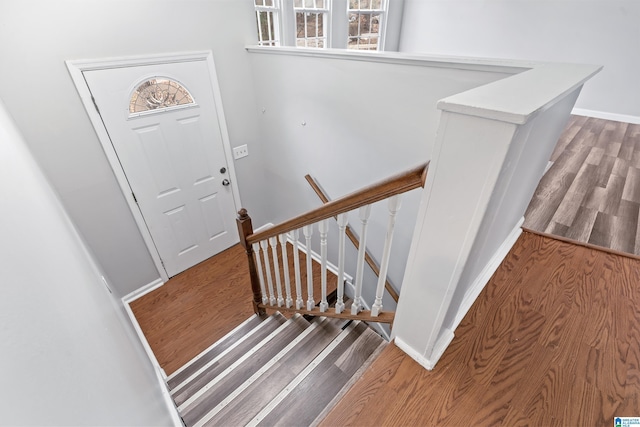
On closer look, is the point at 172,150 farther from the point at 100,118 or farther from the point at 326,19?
the point at 326,19

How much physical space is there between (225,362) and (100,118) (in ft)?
7.04

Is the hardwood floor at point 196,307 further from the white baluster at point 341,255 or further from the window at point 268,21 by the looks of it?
the window at point 268,21

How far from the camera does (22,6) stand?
180 centimetres

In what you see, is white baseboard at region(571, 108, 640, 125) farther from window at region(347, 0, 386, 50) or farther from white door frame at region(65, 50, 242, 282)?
white door frame at region(65, 50, 242, 282)

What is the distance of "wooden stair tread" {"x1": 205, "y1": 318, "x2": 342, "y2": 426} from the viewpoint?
1516 mm

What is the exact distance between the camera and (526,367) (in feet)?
3.79

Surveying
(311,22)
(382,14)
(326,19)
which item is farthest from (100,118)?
(382,14)

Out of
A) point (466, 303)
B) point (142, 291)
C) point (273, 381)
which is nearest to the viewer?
point (466, 303)

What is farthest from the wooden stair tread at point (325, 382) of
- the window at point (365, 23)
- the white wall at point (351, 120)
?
the window at point (365, 23)

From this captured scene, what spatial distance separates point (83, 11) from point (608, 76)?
6259mm

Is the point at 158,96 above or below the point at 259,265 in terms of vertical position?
above

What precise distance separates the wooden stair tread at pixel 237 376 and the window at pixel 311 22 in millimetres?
3757

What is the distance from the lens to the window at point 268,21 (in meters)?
3.41

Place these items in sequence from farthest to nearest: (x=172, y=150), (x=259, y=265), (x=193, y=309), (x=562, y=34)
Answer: (x=562, y=34)
(x=193, y=309)
(x=172, y=150)
(x=259, y=265)
